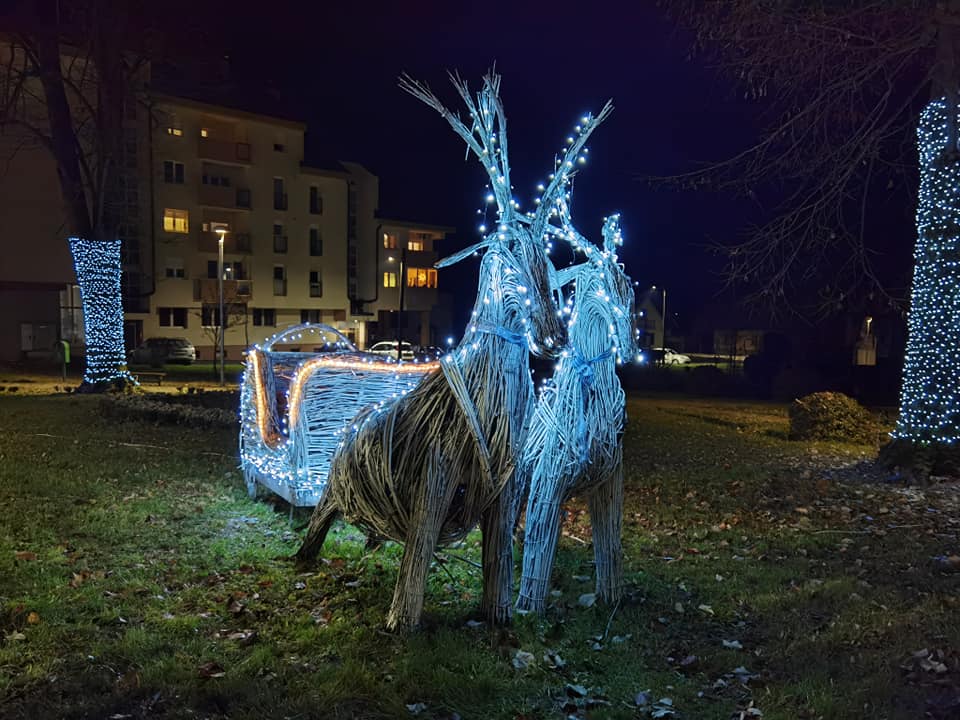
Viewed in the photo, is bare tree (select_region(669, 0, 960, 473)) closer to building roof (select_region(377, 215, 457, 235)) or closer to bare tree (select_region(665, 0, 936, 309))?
→ bare tree (select_region(665, 0, 936, 309))

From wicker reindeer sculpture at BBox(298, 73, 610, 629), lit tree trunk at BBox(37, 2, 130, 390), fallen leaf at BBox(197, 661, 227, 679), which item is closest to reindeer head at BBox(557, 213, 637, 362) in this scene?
wicker reindeer sculpture at BBox(298, 73, 610, 629)

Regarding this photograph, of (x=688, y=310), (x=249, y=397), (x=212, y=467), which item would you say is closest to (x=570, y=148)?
(x=249, y=397)

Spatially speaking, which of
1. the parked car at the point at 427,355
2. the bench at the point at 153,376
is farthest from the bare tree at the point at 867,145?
the bench at the point at 153,376

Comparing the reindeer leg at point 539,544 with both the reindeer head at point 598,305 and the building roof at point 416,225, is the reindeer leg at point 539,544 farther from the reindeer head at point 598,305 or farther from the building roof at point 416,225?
the building roof at point 416,225

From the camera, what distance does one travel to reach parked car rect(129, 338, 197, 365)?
31.3 meters

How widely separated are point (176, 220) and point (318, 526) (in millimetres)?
35312

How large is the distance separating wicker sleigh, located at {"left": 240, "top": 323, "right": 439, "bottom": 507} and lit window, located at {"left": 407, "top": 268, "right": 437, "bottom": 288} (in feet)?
123

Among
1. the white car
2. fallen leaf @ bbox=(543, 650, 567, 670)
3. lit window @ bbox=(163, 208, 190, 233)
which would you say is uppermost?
lit window @ bbox=(163, 208, 190, 233)

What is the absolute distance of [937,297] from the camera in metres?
9.89

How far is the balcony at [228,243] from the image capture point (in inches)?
1463

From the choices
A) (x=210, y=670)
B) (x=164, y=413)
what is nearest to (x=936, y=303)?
(x=210, y=670)

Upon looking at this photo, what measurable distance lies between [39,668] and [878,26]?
1167 centimetres

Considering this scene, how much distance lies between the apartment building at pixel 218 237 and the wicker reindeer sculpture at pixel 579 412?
2860 centimetres

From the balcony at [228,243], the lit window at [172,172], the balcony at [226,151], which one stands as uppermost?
the balcony at [226,151]
